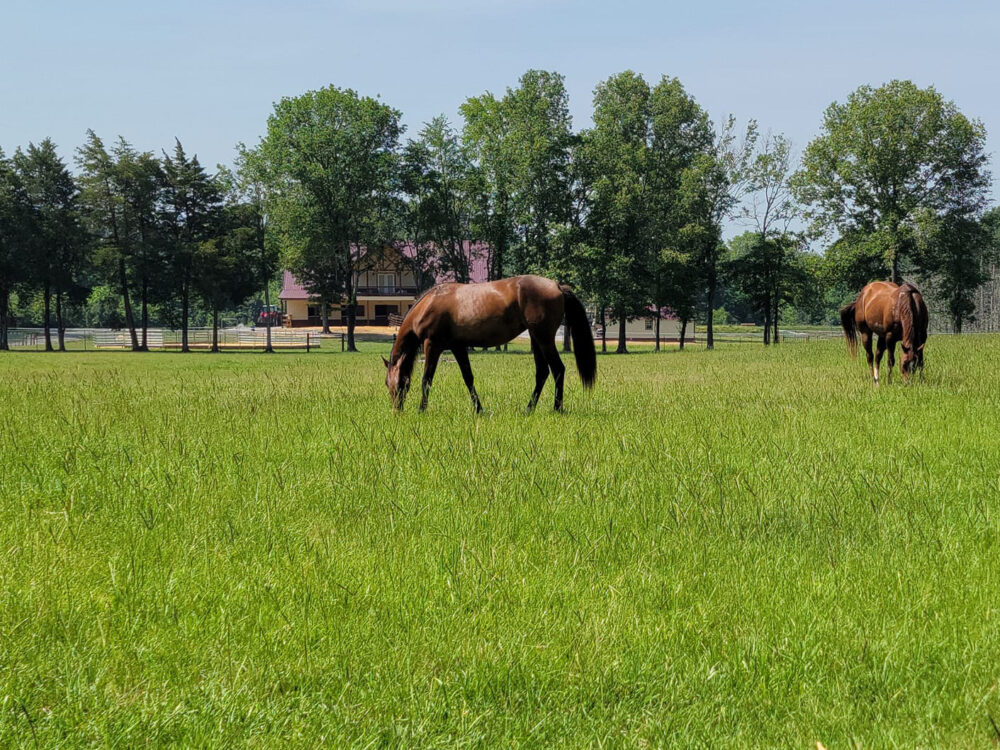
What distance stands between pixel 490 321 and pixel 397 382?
1.74 meters

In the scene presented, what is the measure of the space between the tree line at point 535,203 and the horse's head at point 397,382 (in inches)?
1446

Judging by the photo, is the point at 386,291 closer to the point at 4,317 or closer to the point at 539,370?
the point at 4,317


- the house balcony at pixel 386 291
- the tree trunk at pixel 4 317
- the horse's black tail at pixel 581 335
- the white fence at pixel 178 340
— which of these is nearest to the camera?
the horse's black tail at pixel 581 335

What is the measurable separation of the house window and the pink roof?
32.0 feet

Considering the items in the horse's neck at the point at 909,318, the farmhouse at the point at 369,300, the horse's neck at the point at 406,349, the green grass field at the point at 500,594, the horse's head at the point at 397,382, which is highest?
the farmhouse at the point at 369,300

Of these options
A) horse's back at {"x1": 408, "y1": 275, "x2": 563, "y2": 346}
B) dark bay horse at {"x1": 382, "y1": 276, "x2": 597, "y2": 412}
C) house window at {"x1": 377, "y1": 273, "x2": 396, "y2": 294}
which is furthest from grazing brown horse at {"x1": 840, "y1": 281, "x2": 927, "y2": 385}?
house window at {"x1": 377, "y1": 273, "x2": 396, "y2": 294}

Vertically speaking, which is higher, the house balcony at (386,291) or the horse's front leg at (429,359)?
the house balcony at (386,291)

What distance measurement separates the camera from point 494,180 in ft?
165

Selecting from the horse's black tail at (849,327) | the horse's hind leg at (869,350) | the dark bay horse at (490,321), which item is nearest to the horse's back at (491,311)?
the dark bay horse at (490,321)

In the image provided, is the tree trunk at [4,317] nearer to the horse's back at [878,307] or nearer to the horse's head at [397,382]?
the horse's head at [397,382]

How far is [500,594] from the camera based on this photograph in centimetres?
371

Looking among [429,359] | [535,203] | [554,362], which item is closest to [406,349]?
[429,359]

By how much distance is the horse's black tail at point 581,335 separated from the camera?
1121cm

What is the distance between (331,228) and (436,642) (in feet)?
174
